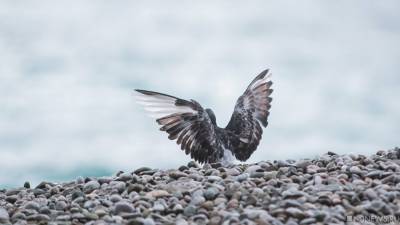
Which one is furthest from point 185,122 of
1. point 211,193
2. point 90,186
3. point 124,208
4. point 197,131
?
point 124,208

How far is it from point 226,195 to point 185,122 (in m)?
3.75

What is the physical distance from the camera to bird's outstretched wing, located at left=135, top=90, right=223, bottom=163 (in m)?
14.0

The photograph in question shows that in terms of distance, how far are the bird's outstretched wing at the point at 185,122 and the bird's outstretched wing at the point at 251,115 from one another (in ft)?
2.14

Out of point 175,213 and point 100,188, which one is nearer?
point 175,213

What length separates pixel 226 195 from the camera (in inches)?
416

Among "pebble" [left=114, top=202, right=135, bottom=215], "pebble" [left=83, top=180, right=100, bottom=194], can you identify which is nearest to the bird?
"pebble" [left=83, top=180, right=100, bottom=194]

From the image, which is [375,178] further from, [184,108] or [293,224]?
[184,108]

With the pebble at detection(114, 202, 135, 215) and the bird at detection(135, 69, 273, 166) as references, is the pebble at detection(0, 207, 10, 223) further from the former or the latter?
the bird at detection(135, 69, 273, 166)

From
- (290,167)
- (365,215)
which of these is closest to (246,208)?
(365,215)

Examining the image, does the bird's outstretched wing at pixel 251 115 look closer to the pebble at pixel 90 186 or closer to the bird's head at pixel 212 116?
the bird's head at pixel 212 116

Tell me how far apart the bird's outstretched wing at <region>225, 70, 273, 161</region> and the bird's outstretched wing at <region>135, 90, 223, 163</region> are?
65 cm

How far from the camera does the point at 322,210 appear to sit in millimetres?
9758

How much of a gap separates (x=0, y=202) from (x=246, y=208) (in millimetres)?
3513

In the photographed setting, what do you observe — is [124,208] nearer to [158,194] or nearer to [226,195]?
[158,194]
